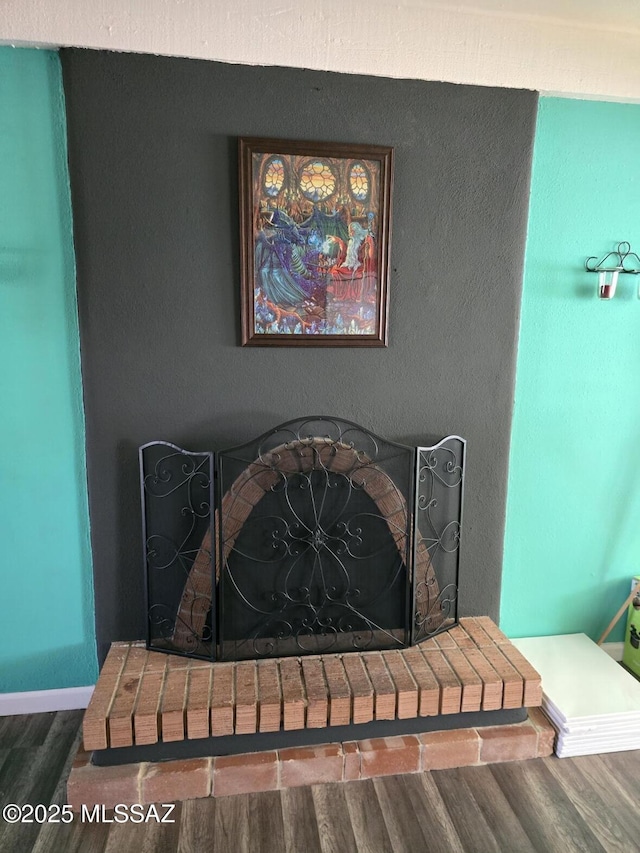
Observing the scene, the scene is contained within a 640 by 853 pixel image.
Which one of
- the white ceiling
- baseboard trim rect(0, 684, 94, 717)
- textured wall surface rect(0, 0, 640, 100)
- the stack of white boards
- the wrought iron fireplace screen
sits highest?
the white ceiling

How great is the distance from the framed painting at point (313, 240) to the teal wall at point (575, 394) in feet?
2.02

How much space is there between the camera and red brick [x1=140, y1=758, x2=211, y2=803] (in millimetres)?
1794

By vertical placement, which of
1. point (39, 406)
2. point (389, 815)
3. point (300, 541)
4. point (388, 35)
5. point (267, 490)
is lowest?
point (389, 815)

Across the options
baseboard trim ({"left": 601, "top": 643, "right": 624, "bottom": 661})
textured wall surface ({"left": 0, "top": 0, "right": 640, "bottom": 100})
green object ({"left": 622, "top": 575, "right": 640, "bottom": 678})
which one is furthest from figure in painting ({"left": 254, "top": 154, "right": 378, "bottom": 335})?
baseboard trim ({"left": 601, "top": 643, "right": 624, "bottom": 661})

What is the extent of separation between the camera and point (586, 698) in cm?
212

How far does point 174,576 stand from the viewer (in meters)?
2.13

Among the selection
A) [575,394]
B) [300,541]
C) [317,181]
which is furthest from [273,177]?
[575,394]

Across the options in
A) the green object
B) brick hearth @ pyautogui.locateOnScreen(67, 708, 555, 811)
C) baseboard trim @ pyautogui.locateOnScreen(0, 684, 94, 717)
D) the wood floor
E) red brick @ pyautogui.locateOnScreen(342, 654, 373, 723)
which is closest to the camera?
the wood floor

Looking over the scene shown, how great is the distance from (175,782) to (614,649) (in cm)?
Result: 189

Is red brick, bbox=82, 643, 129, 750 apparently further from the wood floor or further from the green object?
the green object

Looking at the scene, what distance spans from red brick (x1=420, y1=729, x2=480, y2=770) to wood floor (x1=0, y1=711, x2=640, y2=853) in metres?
0.03

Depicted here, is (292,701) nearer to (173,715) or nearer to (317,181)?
(173,715)

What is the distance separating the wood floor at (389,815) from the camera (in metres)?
1.68

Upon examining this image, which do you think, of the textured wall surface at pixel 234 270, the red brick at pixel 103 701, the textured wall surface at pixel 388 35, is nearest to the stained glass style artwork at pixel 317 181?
the textured wall surface at pixel 234 270
